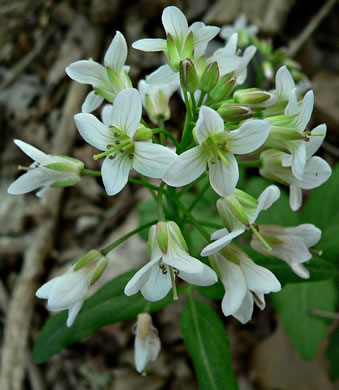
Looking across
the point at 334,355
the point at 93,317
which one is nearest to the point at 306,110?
the point at 93,317

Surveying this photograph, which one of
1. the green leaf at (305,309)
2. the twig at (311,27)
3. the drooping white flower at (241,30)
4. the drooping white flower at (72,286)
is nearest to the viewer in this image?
the drooping white flower at (72,286)

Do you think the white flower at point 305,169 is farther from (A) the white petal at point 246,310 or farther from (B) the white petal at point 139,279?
(B) the white petal at point 139,279

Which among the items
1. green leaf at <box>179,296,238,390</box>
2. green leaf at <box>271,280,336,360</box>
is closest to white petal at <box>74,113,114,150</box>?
green leaf at <box>179,296,238,390</box>

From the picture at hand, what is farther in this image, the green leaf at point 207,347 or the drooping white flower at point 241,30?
the drooping white flower at point 241,30

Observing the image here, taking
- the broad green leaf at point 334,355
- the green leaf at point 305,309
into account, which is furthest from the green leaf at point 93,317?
the broad green leaf at point 334,355

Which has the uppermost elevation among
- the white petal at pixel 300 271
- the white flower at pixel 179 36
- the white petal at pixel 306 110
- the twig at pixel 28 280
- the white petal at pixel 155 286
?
the white flower at pixel 179 36

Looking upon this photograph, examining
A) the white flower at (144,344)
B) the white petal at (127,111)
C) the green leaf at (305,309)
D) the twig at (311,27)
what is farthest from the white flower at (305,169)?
the twig at (311,27)

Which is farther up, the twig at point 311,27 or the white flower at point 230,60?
the white flower at point 230,60

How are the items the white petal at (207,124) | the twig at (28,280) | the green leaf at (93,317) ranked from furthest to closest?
the twig at (28,280)
the green leaf at (93,317)
the white petal at (207,124)
